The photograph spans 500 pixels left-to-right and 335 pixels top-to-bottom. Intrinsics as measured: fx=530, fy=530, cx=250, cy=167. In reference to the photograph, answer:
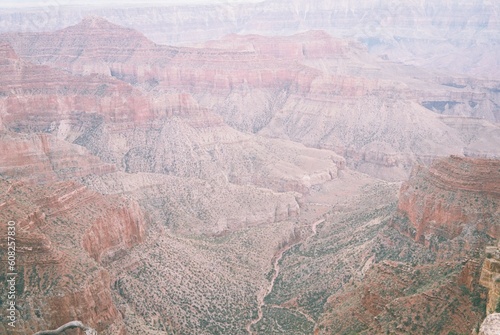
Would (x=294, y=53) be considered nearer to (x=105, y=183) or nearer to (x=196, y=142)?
(x=196, y=142)

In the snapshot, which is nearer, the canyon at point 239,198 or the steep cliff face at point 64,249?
the steep cliff face at point 64,249

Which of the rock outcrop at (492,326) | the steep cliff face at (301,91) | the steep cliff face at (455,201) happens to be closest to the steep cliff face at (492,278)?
the rock outcrop at (492,326)

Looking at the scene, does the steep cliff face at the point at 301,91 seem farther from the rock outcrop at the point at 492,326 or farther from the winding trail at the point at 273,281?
the rock outcrop at the point at 492,326

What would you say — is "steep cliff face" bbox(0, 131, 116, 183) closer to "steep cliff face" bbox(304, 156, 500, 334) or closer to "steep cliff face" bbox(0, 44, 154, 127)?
"steep cliff face" bbox(0, 44, 154, 127)

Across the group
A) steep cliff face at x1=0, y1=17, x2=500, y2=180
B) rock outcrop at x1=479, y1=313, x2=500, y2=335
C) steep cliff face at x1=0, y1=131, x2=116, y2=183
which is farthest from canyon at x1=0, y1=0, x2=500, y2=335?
steep cliff face at x1=0, y1=17, x2=500, y2=180

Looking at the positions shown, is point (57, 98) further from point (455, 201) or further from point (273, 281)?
point (455, 201)

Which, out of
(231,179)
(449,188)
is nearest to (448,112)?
(231,179)

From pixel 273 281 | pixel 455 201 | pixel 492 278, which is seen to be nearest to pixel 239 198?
pixel 273 281
